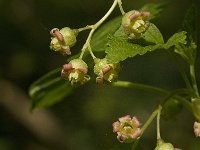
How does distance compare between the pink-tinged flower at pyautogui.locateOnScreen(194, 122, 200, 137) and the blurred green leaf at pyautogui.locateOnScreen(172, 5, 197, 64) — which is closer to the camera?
the pink-tinged flower at pyautogui.locateOnScreen(194, 122, 200, 137)

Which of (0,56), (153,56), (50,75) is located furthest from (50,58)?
(50,75)

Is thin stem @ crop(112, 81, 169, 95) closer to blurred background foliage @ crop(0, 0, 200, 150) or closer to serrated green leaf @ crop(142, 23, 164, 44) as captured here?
serrated green leaf @ crop(142, 23, 164, 44)

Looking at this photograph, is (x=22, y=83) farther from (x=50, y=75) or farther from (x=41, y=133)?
(x=50, y=75)

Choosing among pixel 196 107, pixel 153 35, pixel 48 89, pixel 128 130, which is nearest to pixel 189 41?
pixel 153 35

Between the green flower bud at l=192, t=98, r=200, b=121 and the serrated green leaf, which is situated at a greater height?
the serrated green leaf

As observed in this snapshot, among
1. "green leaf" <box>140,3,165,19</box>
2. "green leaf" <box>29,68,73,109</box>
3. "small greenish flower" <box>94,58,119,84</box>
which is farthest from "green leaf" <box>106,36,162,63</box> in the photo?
"green leaf" <box>29,68,73,109</box>

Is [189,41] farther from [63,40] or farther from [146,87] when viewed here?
[63,40]
